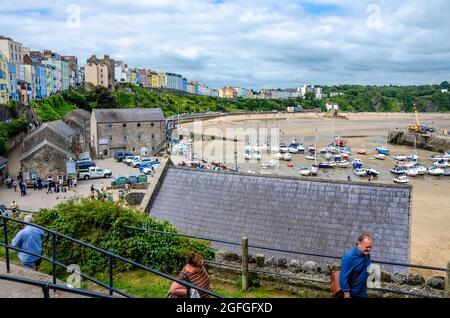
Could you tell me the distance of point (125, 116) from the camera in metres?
54.0

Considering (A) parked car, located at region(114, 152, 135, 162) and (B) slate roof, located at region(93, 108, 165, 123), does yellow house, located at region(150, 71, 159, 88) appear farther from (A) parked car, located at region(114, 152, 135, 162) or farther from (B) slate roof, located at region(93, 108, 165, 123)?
(A) parked car, located at region(114, 152, 135, 162)

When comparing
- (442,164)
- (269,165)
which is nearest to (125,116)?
(269,165)

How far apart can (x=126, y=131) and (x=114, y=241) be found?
4673 centimetres

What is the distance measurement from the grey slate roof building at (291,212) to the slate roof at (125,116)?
43084 millimetres

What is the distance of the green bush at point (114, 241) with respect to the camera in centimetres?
859

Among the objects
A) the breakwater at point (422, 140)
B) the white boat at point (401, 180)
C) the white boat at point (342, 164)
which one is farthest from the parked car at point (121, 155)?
the breakwater at point (422, 140)

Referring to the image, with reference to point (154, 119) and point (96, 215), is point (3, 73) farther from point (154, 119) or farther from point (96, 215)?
point (96, 215)

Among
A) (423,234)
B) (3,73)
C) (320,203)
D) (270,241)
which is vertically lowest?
(423,234)

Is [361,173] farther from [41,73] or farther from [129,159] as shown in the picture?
[41,73]

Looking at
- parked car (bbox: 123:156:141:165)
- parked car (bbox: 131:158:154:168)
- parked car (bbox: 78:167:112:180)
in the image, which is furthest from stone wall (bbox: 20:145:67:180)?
parked car (bbox: 123:156:141:165)

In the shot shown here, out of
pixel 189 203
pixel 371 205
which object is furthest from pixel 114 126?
pixel 371 205

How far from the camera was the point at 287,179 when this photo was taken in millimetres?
11258

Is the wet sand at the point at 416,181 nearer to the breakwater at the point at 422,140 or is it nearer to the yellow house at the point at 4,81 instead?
the breakwater at the point at 422,140
